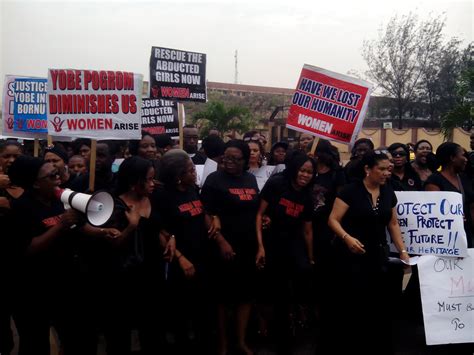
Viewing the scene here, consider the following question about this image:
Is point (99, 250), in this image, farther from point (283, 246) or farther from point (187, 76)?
point (187, 76)

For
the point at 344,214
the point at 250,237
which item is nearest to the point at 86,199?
the point at 250,237

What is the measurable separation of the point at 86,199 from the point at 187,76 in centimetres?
548

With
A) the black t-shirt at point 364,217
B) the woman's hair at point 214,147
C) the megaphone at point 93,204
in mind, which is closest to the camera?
the megaphone at point 93,204

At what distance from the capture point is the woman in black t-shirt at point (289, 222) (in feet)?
15.3

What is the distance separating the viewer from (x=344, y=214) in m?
4.41

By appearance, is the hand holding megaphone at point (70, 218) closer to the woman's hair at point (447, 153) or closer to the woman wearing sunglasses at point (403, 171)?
the woman's hair at point (447, 153)

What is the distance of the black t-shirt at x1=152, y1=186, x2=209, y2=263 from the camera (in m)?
4.20

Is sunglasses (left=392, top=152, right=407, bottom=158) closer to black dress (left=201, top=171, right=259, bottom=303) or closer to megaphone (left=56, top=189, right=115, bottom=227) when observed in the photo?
black dress (left=201, top=171, right=259, bottom=303)

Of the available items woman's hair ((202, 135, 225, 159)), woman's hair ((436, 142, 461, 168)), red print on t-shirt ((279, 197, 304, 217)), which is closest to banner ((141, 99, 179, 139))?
woman's hair ((202, 135, 225, 159))

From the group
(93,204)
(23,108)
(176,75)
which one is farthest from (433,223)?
(23,108)

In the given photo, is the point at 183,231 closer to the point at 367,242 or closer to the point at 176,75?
the point at 367,242

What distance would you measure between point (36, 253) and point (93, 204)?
61cm

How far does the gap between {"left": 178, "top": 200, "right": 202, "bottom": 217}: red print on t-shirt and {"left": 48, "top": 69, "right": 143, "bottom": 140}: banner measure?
4.34ft

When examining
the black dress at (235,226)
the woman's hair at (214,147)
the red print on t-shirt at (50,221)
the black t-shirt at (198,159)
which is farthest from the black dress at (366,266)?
the black t-shirt at (198,159)
